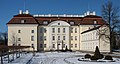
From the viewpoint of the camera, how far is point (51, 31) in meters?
72.8

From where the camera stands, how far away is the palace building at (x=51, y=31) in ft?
233

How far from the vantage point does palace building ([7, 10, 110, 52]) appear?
71.1 metres

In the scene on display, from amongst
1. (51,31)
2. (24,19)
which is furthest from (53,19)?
(24,19)

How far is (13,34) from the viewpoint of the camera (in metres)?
71.2

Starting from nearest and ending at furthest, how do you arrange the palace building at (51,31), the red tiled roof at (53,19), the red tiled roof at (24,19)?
the red tiled roof at (24,19), the red tiled roof at (53,19), the palace building at (51,31)

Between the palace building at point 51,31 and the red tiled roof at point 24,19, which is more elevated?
the red tiled roof at point 24,19

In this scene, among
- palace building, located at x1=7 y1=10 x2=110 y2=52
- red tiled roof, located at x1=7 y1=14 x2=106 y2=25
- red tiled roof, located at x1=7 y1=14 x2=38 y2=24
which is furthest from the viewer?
palace building, located at x1=7 y1=10 x2=110 y2=52

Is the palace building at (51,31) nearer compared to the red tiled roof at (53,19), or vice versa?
the red tiled roof at (53,19)

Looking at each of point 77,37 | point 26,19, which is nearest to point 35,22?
point 26,19

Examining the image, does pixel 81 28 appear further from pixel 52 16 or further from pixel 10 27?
pixel 10 27

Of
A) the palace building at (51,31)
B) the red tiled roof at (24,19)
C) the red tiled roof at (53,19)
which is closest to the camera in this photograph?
the red tiled roof at (24,19)

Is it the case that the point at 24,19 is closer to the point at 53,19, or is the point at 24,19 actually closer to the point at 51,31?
the point at 51,31

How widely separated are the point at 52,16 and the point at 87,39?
48.1ft

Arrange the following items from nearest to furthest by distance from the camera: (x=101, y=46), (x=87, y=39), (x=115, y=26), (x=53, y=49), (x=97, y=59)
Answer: (x=97, y=59)
(x=115, y=26)
(x=101, y=46)
(x=87, y=39)
(x=53, y=49)
